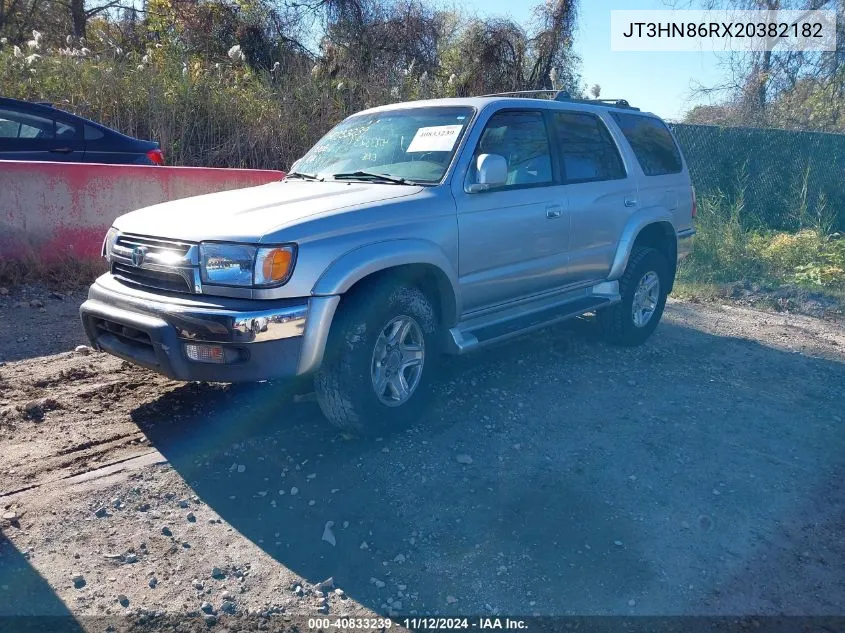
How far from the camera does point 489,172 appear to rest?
4441mm

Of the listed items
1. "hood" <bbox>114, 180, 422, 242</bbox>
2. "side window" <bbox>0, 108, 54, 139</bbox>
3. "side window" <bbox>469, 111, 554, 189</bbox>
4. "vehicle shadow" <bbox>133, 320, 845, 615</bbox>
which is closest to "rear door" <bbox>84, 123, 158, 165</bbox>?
"side window" <bbox>0, 108, 54, 139</bbox>

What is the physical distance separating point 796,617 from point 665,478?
1.08 meters

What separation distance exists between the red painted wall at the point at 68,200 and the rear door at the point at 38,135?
1.79m

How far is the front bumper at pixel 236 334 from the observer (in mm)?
3541

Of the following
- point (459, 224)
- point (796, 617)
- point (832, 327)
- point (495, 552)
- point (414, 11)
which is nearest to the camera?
point (796, 617)

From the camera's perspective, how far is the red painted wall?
682 centimetres

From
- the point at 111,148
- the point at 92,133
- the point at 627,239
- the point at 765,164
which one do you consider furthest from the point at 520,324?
the point at 765,164

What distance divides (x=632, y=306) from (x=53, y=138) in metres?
6.84

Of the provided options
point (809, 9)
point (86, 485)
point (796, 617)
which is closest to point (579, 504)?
point (796, 617)

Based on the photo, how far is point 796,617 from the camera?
2.97m

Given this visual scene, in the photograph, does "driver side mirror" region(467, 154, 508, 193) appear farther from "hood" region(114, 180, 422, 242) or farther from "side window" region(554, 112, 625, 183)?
"side window" region(554, 112, 625, 183)

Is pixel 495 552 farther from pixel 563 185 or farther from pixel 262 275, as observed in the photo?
pixel 563 185

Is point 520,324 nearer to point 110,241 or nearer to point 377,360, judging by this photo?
point 377,360

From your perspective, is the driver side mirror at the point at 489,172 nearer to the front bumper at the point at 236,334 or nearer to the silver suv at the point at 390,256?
the silver suv at the point at 390,256
